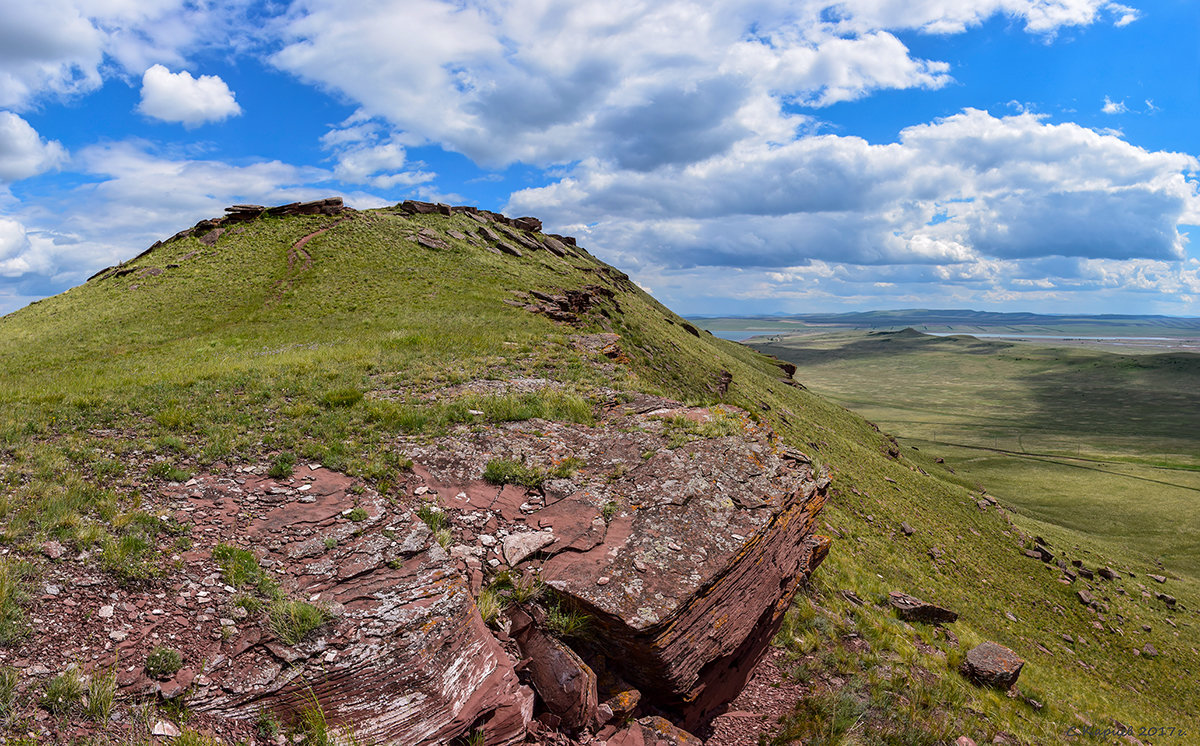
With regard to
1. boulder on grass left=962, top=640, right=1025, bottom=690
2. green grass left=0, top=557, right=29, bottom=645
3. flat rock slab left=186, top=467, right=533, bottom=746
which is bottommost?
boulder on grass left=962, top=640, right=1025, bottom=690

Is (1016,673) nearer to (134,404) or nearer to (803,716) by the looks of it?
(803,716)

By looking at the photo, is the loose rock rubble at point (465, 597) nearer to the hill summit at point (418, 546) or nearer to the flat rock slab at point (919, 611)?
the hill summit at point (418, 546)

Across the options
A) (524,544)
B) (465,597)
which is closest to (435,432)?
(524,544)

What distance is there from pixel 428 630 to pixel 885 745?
8555mm

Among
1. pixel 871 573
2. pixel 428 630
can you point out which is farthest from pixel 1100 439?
pixel 428 630

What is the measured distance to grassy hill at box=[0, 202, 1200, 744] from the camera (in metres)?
10.5

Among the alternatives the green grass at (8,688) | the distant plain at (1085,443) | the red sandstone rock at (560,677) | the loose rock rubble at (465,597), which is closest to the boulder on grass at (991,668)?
the loose rock rubble at (465,597)

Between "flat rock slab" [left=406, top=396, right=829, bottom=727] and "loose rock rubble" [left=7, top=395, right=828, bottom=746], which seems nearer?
"loose rock rubble" [left=7, top=395, right=828, bottom=746]

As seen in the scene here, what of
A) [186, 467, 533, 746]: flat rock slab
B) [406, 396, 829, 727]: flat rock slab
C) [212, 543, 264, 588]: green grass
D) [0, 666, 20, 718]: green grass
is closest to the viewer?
[0, 666, 20, 718]: green grass

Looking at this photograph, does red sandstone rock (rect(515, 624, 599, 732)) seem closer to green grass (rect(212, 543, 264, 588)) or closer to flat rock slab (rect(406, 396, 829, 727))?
flat rock slab (rect(406, 396, 829, 727))

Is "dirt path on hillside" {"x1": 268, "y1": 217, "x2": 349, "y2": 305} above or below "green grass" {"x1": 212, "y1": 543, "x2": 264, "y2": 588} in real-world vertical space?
above

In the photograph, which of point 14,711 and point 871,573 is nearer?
point 14,711

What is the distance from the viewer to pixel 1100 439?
10650 centimetres

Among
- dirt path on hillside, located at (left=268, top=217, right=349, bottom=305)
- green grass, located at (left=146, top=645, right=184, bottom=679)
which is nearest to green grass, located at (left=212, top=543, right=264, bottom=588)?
green grass, located at (left=146, top=645, right=184, bottom=679)
